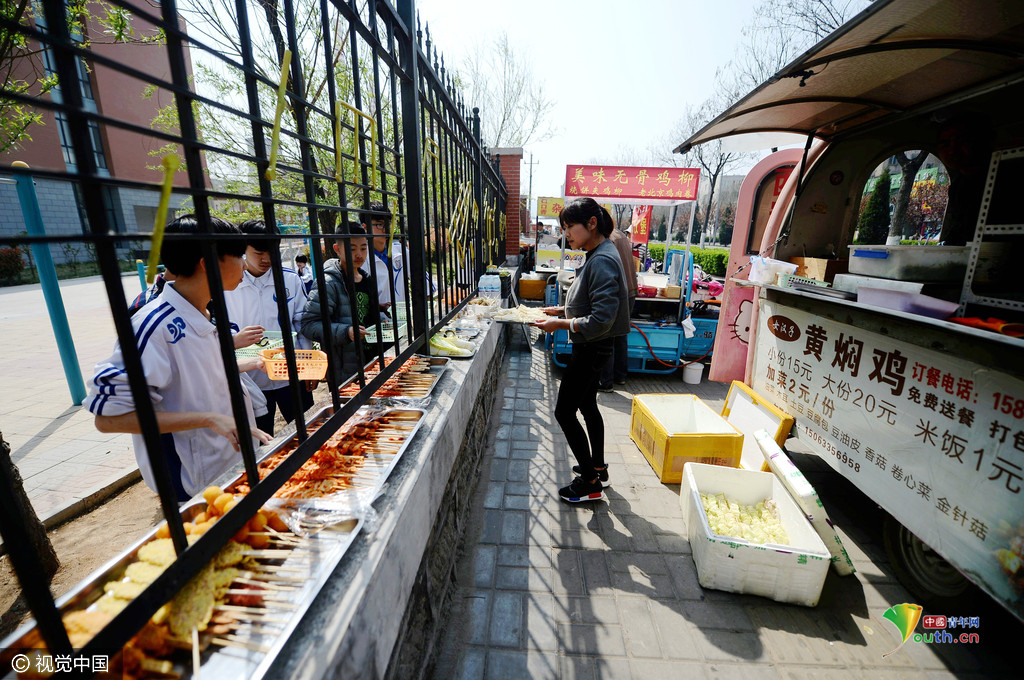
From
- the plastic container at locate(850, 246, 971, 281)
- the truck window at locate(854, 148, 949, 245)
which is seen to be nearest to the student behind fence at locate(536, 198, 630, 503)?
the plastic container at locate(850, 246, 971, 281)

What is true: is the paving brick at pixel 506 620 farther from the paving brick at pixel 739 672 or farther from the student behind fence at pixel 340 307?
the student behind fence at pixel 340 307

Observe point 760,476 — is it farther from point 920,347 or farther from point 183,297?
point 183,297

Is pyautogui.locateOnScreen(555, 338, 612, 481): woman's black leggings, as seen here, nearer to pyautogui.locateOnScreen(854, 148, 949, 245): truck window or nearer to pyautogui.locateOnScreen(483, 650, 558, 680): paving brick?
pyautogui.locateOnScreen(483, 650, 558, 680): paving brick

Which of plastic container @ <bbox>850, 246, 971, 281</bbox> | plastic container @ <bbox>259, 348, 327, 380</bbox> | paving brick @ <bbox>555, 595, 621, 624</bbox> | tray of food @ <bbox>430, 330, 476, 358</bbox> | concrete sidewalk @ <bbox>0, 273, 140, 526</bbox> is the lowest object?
paving brick @ <bbox>555, 595, 621, 624</bbox>

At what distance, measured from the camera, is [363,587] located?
1.30 metres

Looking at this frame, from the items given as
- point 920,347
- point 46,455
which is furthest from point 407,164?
point 46,455

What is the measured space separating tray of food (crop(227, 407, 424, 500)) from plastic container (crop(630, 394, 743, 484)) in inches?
92.8

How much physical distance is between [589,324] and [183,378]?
2364 millimetres

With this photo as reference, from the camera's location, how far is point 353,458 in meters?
2.03

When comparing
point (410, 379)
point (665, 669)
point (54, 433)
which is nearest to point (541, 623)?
point (665, 669)

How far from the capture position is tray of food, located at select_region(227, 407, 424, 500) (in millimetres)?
1743

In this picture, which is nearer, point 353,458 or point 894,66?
point 353,458

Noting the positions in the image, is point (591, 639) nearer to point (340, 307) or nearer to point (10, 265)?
point (340, 307)

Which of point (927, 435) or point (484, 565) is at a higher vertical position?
point (927, 435)
